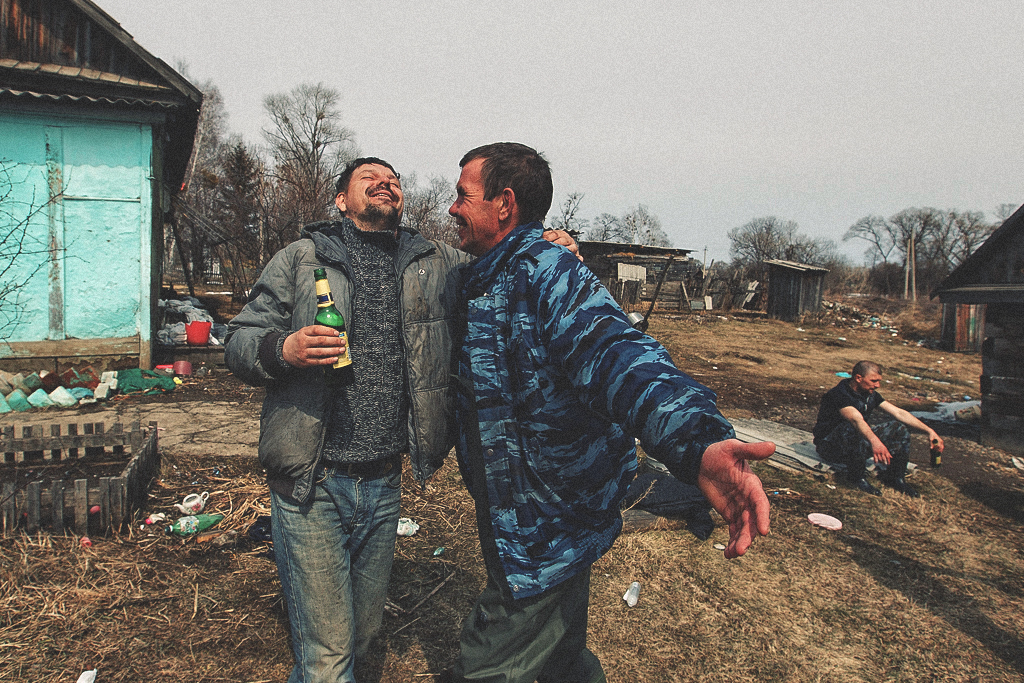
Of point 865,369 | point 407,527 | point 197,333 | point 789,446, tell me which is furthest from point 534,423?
point 197,333

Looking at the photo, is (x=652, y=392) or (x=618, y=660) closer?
(x=652, y=392)

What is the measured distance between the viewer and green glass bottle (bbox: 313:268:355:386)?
1.84m

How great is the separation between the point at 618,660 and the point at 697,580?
1.08 m

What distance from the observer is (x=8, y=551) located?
332 cm

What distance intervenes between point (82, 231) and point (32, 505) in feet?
19.8

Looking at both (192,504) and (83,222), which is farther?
(83,222)

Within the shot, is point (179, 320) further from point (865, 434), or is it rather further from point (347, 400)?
point (865, 434)

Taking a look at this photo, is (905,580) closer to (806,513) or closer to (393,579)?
(806,513)

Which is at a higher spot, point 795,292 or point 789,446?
point 795,292

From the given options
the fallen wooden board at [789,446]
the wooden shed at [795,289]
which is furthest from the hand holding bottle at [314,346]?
the wooden shed at [795,289]

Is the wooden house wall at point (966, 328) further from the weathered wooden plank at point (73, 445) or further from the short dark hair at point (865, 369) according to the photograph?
the weathered wooden plank at point (73, 445)

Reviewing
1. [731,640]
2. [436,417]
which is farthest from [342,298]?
[731,640]

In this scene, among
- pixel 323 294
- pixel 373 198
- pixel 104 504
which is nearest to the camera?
pixel 323 294

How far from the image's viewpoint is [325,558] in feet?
6.26
